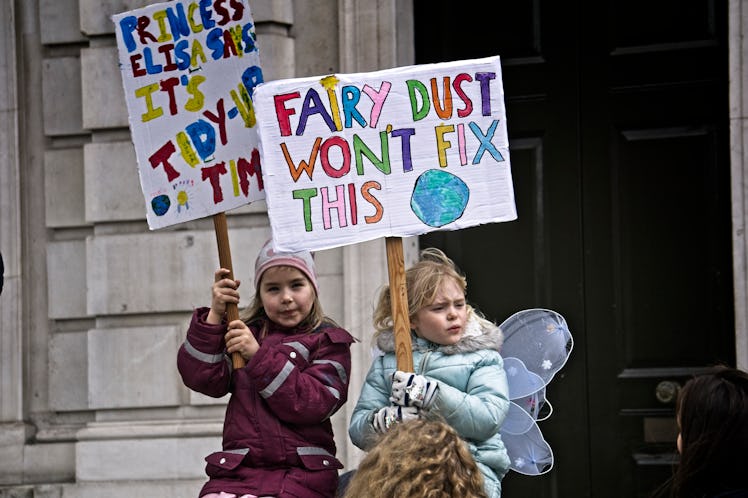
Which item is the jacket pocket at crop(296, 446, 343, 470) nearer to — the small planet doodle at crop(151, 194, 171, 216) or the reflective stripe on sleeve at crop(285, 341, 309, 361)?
the reflective stripe on sleeve at crop(285, 341, 309, 361)

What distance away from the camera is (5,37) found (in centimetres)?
751

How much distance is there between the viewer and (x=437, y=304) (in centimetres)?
477

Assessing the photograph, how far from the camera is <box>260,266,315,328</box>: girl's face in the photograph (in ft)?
16.1

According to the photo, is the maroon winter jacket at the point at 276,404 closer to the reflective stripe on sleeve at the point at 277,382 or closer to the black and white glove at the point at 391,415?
the reflective stripe on sleeve at the point at 277,382

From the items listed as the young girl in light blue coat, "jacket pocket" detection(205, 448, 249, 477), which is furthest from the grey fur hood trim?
"jacket pocket" detection(205, 448, 249, 477)

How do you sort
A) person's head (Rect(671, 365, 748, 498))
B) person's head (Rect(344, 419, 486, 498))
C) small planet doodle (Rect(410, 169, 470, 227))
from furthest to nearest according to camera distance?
small planet doodle (Rect(410, 169, 470, 227))
person's head (Rect(671, 365, 748, 498))
person's head (Rect(344, 419, 486, 498))

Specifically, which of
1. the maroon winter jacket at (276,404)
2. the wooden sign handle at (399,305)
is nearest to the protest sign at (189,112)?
the maroon winter jacket at (276,404)

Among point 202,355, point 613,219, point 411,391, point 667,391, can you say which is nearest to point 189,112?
point 202,355

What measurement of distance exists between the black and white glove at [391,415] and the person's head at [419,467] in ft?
3.93

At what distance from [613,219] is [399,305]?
2650mm

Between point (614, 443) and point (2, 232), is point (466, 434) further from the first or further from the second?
point (2, 232)

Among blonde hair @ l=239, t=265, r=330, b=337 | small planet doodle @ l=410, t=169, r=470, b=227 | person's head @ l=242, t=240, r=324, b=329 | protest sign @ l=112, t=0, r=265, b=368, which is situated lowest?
blonde hair @ l=239, t=265, r=330, b=337

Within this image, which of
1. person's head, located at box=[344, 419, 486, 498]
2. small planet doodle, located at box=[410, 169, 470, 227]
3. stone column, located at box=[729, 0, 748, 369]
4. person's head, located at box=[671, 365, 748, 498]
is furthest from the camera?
stone column, located at box=[729, 0, 748, 369]

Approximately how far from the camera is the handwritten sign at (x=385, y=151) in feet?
15.3
